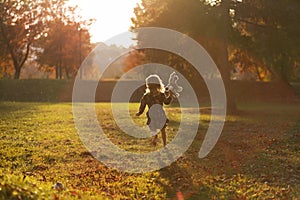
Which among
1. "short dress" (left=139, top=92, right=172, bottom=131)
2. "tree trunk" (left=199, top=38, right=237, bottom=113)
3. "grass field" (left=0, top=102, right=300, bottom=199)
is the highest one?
"tree trunk" (left=199, top=38, right=237, bottom=113)

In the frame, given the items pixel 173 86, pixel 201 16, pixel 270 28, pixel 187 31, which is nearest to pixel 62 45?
pixel 187 31

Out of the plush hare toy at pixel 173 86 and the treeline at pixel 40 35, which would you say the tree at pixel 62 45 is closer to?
the treeline at pixel 40 35

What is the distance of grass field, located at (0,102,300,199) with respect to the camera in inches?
369

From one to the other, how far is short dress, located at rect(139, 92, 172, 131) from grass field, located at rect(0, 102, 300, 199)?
4.35 ft

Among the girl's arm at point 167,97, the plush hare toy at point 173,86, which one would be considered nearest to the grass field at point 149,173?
the girl's arm at point 167,97

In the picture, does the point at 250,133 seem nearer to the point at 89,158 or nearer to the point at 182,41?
the point at 89,158

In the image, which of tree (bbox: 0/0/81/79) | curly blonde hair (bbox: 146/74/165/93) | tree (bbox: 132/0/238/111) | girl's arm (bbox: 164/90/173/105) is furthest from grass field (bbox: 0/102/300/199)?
tree (bbox: 0/0/81/79)

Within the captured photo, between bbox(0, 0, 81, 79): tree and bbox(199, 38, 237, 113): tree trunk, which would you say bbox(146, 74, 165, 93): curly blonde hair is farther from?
bbox(0, 0, 81, 79): tree

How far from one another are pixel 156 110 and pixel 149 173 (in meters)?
2.63

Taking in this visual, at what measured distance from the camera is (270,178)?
36.1 feet

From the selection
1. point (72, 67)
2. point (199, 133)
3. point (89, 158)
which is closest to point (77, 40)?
point (72, 67)

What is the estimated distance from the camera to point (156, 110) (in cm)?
1373

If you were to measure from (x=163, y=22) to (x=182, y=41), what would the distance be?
209 centimetres

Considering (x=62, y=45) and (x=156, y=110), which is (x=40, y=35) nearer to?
(x=62, y=45)
